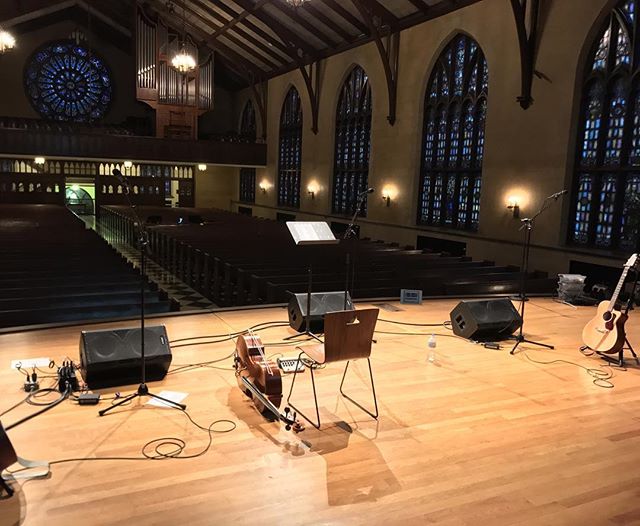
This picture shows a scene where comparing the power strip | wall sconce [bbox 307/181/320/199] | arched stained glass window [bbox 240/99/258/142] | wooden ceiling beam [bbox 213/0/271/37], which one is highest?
wooden ceiling beam [bbox 213/0/271/37]

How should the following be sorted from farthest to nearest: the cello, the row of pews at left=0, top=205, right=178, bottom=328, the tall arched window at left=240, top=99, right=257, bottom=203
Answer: the tall arched window at left=240, top=99, right=257, bottom=203 → the row of pews at left=0, top=205, right=178, bottom=328 → the cello

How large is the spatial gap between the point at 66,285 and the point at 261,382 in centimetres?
376

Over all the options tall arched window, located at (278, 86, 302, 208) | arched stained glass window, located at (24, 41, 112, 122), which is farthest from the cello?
arched stained glass window, located at (24, 41, 112, 122)

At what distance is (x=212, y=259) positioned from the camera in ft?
30.6

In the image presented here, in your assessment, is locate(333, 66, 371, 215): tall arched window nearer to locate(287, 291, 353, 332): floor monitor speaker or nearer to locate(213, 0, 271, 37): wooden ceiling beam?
locate(213, 0, 271, 37): wooden ceiling beam

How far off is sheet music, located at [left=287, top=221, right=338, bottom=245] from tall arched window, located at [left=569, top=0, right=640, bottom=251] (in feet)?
20.5

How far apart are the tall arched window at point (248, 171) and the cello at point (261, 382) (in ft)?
63.8

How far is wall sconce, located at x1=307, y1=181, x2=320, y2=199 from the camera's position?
1849 cm

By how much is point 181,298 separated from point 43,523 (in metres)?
7.41

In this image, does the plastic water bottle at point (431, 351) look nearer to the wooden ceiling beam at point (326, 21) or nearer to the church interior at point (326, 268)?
the church interior at point (326, 268)

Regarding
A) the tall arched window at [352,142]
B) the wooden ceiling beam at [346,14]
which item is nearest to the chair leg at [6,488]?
the tall arched window at [352,142]

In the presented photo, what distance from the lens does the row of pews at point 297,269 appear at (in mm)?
7973

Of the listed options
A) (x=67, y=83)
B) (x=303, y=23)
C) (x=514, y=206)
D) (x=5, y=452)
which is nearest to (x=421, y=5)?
(x=303, y=23)

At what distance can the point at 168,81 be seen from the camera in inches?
776
